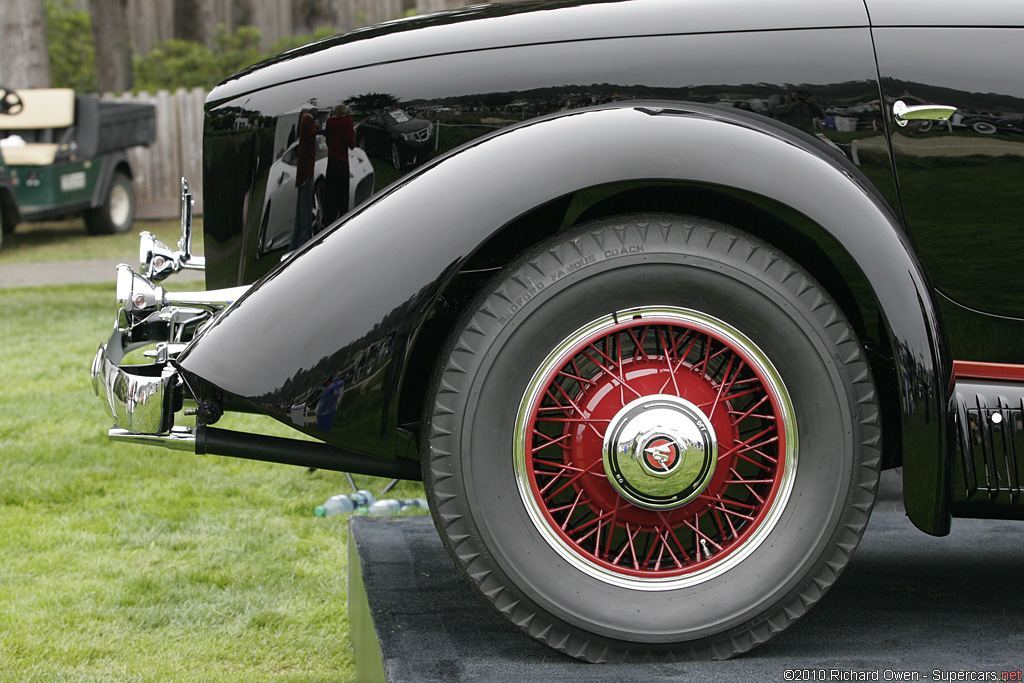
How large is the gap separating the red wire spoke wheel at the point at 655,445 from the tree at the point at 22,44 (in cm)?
1372

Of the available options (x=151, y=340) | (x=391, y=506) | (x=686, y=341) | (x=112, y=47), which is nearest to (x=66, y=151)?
(x=112, y=47)

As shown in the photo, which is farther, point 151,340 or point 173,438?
point 151,340

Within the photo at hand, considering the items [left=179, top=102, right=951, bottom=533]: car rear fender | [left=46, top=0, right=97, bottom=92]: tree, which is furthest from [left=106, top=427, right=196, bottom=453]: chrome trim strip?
[left=46, top=0, right=97, bottom=92]: tree

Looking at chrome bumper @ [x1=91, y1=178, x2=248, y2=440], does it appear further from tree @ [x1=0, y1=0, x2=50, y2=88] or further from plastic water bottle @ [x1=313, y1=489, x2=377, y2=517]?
tree @ [x1=0, y1=0, x2=50, y2=88]

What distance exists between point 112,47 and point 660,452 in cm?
1851

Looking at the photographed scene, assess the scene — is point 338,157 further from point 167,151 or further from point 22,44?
point 167,151

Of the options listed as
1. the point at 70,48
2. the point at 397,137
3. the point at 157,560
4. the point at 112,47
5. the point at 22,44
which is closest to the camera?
the point at 397,137

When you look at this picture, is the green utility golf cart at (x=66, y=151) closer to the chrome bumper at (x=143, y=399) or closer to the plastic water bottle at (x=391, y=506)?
the plastic water bottle at (x=391, y=506)

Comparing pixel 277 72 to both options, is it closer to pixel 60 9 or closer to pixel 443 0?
pixel 443 0

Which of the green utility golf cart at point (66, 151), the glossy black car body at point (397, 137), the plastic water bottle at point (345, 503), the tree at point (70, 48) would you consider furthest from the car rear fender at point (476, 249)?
the tree at point (70, 48)

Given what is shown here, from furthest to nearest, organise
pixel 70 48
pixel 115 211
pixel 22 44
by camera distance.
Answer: pixel 70 48
pixel 22 44
pixel 115 211

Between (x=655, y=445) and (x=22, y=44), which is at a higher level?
(x=22, y=44)

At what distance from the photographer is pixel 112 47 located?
59.0 feet

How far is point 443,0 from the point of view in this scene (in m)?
12.0
